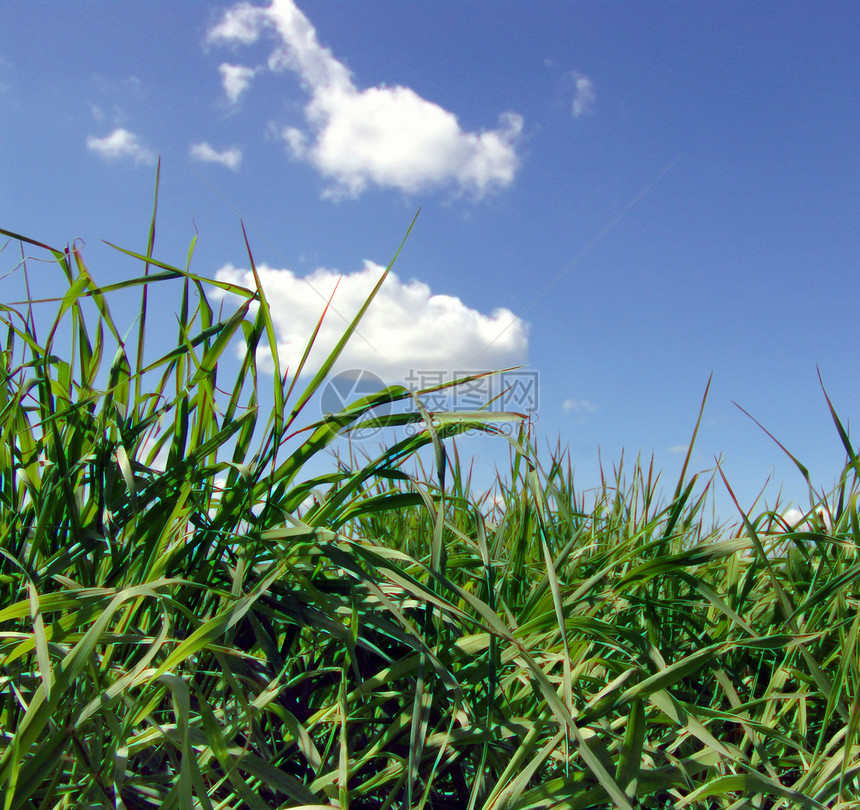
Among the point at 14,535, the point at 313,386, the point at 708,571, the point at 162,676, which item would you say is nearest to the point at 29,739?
the point at 162,676

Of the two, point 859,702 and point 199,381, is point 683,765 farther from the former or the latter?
point 199,381

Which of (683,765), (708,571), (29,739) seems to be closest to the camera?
(29,739)

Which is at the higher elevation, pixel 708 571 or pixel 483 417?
pixel 483 417

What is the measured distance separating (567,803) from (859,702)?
0.40m

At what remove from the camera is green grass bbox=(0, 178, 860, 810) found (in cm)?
77

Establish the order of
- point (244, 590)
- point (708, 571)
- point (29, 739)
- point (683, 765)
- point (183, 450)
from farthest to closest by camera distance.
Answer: point (708, 571) → point (183, 450) → point (244, 590) → point (683, 765) → point (29, 739)

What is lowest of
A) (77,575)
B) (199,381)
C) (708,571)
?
(77,575)

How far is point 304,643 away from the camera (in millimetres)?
1208

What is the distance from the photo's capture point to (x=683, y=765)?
842 mm

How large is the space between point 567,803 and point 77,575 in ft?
2.27

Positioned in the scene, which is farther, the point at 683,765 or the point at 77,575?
the point at 77,575

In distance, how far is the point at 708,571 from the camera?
1.48m

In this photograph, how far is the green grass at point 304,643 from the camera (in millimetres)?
768

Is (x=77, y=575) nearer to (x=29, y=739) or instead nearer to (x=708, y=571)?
(x=29, y=739)
